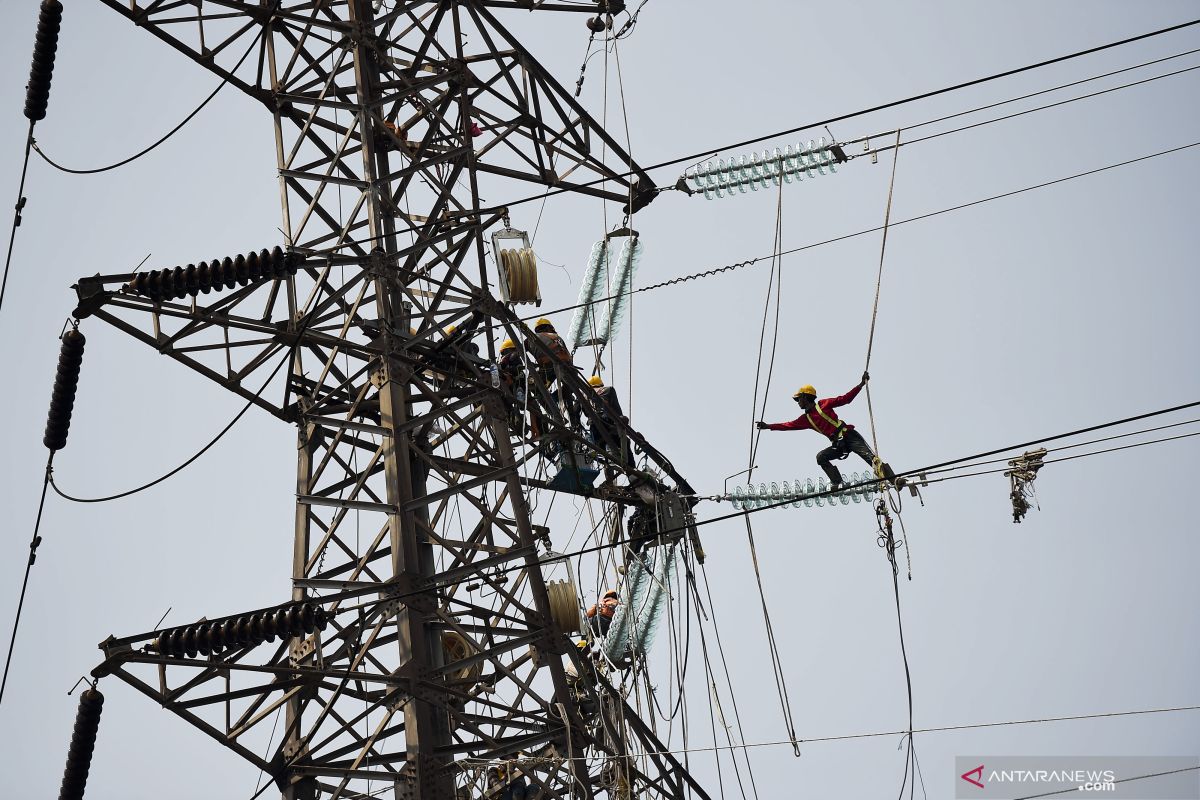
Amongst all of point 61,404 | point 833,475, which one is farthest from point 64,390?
point 833,475

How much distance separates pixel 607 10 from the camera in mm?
19578

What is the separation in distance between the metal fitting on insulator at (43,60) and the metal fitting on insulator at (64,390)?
339cm

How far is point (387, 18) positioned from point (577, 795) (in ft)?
26.9

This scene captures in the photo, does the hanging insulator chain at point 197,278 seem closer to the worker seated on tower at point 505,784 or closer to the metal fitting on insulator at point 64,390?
the metal fitting on insulator at point 64,390

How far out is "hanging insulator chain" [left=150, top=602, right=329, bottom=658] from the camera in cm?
1507

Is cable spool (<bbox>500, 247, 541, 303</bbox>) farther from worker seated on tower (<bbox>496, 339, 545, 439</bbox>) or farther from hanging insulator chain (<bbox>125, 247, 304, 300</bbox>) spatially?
hanging insulator chain (<bbox>125, 247, 304, 300</bbox>)

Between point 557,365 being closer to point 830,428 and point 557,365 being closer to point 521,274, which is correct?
point 521,274

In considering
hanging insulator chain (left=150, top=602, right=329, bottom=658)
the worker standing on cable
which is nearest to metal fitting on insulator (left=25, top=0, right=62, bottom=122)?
hanging insulator chain (left=150, top=602, right=329, bottom=658)

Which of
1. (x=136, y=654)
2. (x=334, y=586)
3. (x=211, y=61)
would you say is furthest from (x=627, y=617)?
(x=211, y=61)

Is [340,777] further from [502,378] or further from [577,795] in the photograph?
[502,378]

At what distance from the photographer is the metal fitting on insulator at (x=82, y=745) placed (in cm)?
1492

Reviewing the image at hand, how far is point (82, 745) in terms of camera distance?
1507 cm

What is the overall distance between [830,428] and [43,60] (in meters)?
9.07

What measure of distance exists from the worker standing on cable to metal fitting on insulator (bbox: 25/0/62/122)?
27.2 feet
